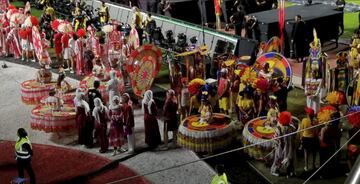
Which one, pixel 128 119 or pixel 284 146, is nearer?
pixel 284 146

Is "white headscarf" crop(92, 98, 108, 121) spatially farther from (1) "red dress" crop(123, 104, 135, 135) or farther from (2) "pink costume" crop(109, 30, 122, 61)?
(2) "pink costume" crop(109, 30, 122, 61)

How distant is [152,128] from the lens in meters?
11.9

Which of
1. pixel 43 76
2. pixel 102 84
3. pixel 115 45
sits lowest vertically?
pixel 102 84

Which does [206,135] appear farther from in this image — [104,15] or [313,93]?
[104,15]

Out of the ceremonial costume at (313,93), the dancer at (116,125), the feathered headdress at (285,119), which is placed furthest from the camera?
the ceremonial costume at (313,93)

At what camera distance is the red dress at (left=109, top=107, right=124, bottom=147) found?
448 inches

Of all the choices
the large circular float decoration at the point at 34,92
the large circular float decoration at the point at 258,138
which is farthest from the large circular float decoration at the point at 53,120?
the large circular float decoration at the point at 258,138

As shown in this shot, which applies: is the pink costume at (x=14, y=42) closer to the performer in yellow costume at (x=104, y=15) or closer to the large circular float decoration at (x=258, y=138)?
the performer in yellow costume at (x=104, y=15)

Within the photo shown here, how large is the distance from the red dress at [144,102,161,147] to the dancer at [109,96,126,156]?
0.55 metres

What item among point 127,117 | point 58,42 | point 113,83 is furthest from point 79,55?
point 127,117

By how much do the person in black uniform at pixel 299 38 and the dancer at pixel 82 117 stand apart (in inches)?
357

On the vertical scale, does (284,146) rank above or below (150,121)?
below

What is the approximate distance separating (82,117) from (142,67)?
2.27 metres

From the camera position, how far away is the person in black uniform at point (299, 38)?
18434 mm
